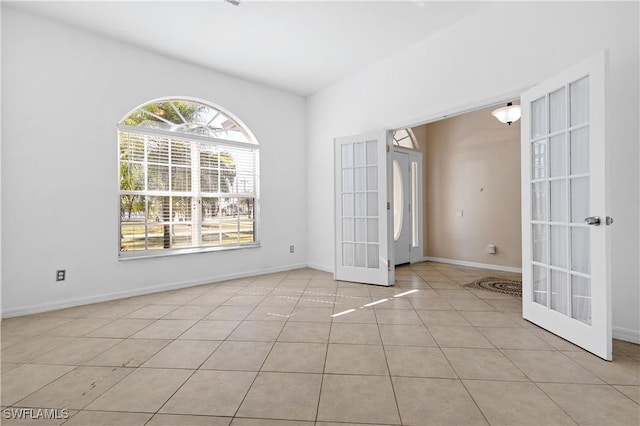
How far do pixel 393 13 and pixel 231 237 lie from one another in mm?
3621

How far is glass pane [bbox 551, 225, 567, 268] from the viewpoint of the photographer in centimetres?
236

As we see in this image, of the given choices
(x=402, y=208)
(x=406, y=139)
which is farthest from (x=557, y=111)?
(x=406, y=139)

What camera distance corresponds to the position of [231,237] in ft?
15.3

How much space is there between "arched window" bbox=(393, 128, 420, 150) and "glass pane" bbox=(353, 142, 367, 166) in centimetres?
156

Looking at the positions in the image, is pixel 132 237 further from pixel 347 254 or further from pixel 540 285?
pixel 540 285

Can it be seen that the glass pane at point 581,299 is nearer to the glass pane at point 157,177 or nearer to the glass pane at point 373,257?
the glass pane at point 373,257

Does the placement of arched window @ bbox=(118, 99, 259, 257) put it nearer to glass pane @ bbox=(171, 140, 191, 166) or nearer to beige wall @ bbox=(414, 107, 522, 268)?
glass pane @ bbox=(171, 140, 191, 166)

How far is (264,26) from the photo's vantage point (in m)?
3.33

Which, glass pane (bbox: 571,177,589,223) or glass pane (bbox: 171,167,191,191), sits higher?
glass pane (bbox: 171,167,191,191)

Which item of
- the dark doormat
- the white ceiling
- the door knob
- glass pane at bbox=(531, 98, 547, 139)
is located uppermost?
the white ceiling

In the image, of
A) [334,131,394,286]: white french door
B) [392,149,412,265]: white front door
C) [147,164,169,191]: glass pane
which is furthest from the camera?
Answer: [392,149,412,265]: white front door

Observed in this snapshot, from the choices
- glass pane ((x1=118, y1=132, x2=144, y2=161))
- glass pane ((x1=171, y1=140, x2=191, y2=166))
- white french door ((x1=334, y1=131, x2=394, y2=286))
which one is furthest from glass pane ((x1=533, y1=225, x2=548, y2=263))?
glass pane ((x1=118, y1=132, x2=144, y2=161))

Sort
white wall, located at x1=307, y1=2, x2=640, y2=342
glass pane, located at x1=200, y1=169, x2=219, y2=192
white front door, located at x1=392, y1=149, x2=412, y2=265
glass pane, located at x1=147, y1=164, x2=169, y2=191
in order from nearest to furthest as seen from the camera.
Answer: white wall, located at x1=307, y1=2, x2=640, y2=342
glass pane, located at x1=147, y1=164, x2=169, y2=191
glass pane, located at x1=200, y1=169, x2=219, y2=192
white front door, located at x1=392, y1=149, x2=412, y2=265

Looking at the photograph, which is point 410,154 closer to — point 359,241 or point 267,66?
point 359,241
